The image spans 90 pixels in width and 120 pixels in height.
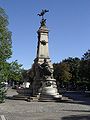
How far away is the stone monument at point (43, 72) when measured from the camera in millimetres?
41531

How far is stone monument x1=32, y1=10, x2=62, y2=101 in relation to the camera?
136 feet

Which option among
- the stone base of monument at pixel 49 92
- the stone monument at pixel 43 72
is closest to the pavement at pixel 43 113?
the stone base of monument at pixel 49 92

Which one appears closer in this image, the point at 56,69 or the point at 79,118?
the point at 79,118

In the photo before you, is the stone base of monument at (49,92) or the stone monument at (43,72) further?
the stone monument at (43,72)

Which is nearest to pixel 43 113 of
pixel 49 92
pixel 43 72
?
pixel 49 92

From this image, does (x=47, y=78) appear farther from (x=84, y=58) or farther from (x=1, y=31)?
(x=84, y=58)

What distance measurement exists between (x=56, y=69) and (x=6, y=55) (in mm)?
86978

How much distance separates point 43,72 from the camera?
43406 mm

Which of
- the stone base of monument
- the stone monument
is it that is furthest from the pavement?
the stone monument

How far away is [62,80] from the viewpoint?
11119cm

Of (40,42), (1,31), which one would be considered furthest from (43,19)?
(1,31)

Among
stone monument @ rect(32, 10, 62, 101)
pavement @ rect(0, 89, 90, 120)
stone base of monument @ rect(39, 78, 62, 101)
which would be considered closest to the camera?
pavement @ rect(0, 89, 90, 120)

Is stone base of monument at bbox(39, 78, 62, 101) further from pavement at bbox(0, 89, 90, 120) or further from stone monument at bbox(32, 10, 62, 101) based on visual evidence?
pavement at bbox(0, 89, 90, 120)

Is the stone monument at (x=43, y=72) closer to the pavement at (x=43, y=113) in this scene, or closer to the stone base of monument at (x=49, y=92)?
the stone base of monument at (x=49, y=92)
